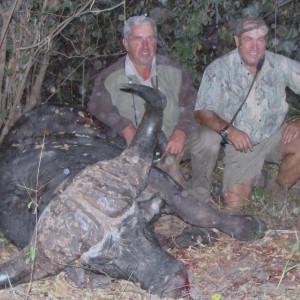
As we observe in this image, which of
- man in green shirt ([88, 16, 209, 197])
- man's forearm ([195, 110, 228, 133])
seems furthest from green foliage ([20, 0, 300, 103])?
man's forearm ([195, 110, 228, 133])

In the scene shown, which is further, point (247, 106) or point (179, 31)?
point (179, 31)

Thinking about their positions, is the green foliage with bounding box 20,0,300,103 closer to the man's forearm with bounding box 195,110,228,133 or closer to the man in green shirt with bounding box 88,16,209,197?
the man in green shirt with bounding box 88,16,209,197

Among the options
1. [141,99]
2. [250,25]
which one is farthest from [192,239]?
[250,25]

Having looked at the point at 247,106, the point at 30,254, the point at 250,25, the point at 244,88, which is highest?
the point at 250,25

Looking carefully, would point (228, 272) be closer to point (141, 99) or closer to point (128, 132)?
point (128, 132)

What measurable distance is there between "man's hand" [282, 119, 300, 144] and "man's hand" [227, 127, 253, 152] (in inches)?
19.7

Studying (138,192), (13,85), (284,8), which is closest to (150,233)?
(138,192)

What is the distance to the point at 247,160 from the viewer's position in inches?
238

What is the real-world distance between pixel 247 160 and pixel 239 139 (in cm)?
50

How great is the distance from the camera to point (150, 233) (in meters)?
4.12

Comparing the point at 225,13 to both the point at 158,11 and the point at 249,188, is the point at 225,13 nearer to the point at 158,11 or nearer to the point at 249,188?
the point at 158,11

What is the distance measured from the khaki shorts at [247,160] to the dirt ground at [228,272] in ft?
1.92

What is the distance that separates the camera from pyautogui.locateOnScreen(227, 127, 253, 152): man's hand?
5.61 meters

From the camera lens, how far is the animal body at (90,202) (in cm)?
385
